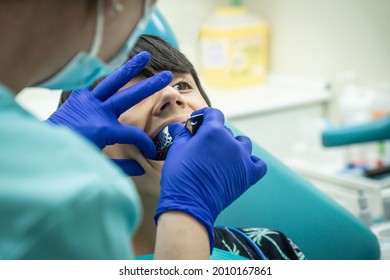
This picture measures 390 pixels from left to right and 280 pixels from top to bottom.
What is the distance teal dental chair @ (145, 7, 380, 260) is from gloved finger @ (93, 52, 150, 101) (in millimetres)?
467

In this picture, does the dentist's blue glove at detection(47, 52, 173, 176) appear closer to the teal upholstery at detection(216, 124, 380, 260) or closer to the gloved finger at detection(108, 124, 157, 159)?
the gloved finger at detection(108, 124, 157, 159)

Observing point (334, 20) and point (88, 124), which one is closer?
point (88, 124)

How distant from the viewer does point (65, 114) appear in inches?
50.9

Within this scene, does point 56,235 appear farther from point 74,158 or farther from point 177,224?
point 177,224

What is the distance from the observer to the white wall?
116 inches

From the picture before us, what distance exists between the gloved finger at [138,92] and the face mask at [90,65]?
35 centimetres

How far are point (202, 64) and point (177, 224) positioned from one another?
246 centimetres

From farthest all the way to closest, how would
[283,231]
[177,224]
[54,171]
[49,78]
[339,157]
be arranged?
[339,157] < [283,231] < [177,224] < [49,78] < [54,171]

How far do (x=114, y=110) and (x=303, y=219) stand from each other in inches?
28.3

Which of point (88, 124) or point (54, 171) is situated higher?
point (54, 171)

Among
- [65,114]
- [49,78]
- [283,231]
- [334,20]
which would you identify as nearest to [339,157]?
[334,20]

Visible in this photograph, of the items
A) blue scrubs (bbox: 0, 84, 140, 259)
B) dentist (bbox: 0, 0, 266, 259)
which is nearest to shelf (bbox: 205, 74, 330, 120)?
dentist (bbox: 0, 0, 266, 259)

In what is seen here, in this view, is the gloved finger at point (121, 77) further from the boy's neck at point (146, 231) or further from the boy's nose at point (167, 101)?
the boy's neck at point (146, 231)

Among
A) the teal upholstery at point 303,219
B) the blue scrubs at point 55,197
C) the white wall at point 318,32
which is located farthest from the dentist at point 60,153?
the white wall at point 318,32
